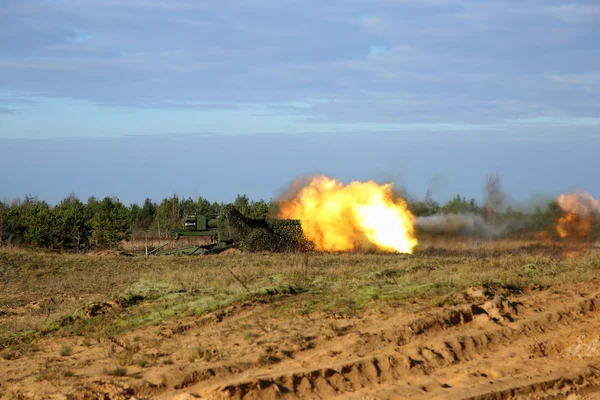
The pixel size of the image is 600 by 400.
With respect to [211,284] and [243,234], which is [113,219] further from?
[211,284]

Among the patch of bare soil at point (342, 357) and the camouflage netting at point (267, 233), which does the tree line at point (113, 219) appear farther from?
the patch of bare soil at point (342, 357)

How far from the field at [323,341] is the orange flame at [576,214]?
1360 centimetres

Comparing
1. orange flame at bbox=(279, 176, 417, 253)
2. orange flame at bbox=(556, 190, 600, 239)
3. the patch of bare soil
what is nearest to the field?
the patch of bare soil

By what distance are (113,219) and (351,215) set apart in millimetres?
23021

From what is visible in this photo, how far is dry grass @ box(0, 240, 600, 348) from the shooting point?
14.8 metres

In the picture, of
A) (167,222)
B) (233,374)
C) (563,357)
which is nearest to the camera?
Result: (233,374)

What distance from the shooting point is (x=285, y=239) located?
3706 cm

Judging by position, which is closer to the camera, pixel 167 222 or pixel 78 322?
pixel 78 322

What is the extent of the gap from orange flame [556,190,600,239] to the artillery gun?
1250cm

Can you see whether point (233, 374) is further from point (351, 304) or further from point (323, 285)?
point (323, 285)

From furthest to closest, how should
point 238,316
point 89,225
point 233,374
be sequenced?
1. point 89,225
2. point 238,316
3. point 233,374

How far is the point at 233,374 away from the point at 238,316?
3703mm

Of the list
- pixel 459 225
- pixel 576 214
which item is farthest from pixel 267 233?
pixel 576 214

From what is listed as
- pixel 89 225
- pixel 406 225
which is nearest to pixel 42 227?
pixel 89 225
